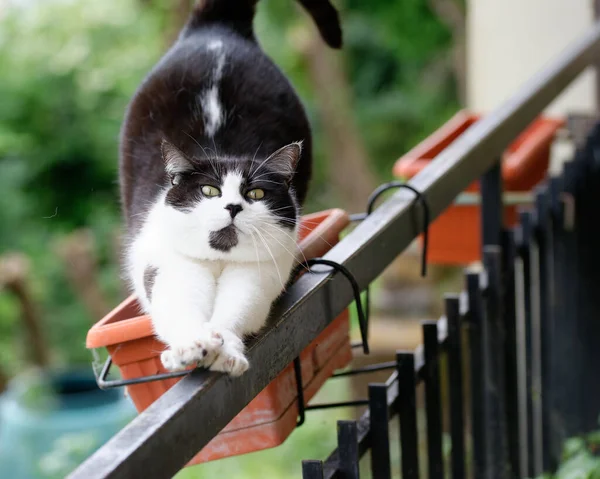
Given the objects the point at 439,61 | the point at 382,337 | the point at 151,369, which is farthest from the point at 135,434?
the point at 439,61

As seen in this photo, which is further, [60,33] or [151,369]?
[60,33]

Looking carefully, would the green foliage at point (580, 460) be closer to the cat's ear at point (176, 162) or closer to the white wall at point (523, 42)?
the cat's ear at point (176, 162)

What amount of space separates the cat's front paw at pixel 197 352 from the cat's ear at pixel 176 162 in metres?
0.28

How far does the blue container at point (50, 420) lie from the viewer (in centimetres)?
335

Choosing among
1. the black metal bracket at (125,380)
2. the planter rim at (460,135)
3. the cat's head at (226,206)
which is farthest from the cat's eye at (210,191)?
the planter rim at (460,135)

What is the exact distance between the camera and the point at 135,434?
650 mm

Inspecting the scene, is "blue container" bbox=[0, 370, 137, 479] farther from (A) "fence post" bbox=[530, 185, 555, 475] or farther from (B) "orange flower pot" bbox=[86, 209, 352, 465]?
(B) "orange flower pot" bbox=[86, 209, 352, 465]

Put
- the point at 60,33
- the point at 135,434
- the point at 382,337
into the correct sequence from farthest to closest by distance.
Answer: the point at 60,33 → the point at 382,337 → the point at 135,434

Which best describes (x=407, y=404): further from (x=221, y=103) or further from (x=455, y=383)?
(x=221, y=103)

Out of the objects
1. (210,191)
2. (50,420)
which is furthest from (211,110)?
(50,420)

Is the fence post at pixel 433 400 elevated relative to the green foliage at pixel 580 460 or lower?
elevated

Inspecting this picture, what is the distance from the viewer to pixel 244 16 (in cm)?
170

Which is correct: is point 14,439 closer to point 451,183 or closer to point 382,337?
point 382,337

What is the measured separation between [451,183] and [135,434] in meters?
0.93
